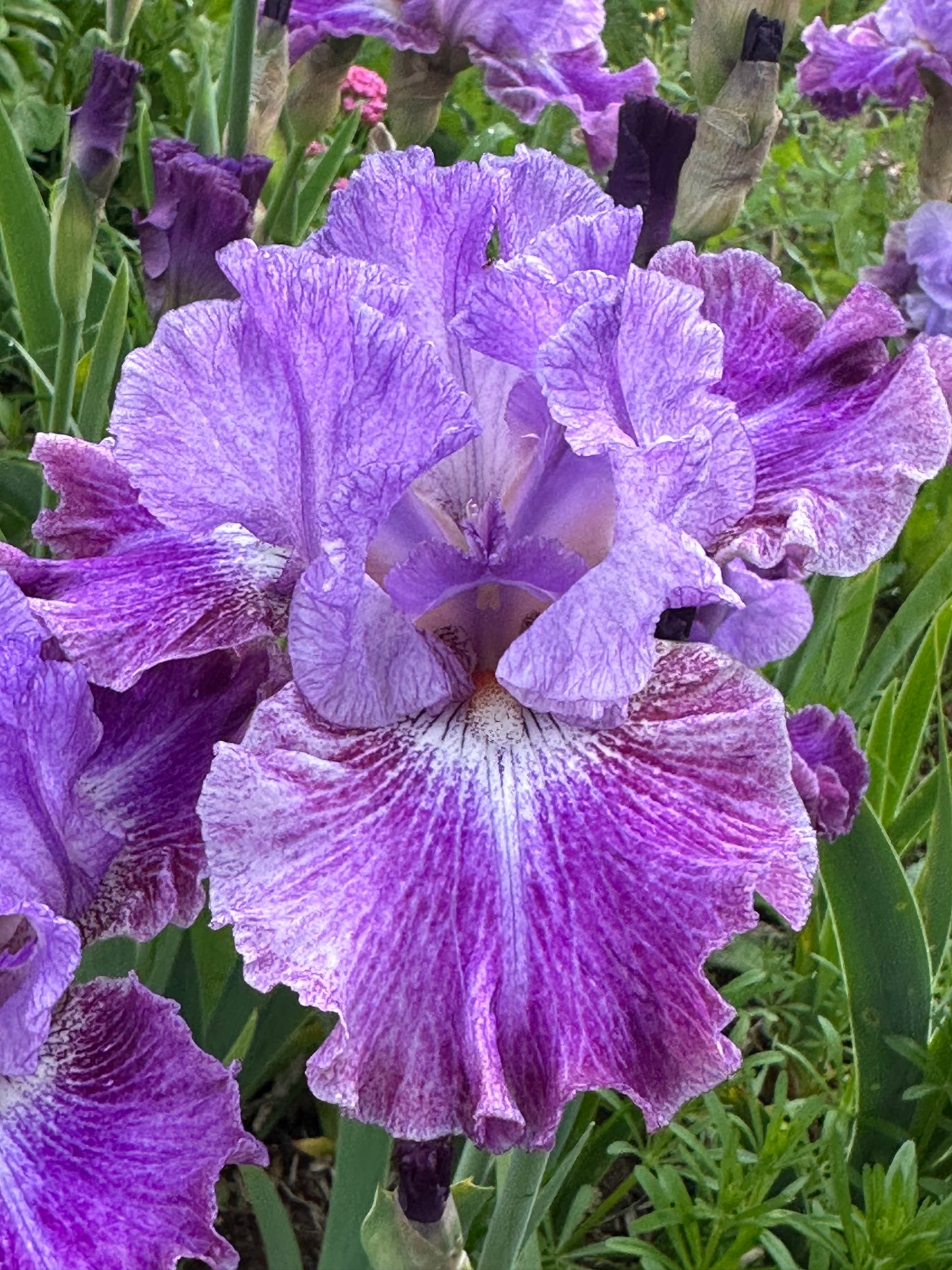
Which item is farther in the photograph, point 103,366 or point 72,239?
point 103,366

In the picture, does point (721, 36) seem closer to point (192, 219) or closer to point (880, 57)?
point (192, 219)

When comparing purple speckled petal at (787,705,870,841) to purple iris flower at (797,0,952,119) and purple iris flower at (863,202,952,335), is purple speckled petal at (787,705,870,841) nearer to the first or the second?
purple iris flower at (863,202,952,335)

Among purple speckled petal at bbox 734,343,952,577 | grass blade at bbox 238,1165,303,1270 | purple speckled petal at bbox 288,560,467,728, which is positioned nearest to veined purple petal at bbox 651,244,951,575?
purple speckled petal at bbox 734,343,952,577

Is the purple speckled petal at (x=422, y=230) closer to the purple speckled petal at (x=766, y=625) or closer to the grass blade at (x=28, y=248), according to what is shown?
the purple speckled petal at (x=766, y=625)

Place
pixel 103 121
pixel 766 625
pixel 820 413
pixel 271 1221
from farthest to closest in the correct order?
pixel 103 121
pixel 271 1221
pixel 766 625
pixel 820 413

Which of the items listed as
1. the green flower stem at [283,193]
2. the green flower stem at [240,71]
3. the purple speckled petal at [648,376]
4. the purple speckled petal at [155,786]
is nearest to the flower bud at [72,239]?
the green flower stem at [240,71]

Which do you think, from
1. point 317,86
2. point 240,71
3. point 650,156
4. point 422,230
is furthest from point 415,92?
point 422,230
